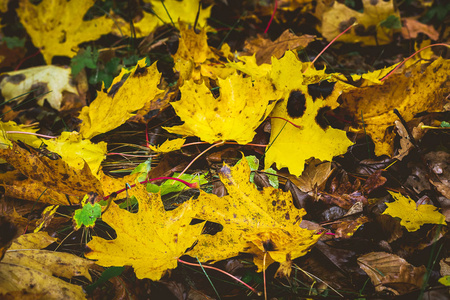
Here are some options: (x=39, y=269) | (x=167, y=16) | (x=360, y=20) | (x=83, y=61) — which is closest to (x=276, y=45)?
(x=360, y=20)

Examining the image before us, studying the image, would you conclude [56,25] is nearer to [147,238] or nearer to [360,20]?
[147,238]

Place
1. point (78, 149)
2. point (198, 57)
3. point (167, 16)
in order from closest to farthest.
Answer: point (78, 149) → point (198, 57) → point (167, 16)

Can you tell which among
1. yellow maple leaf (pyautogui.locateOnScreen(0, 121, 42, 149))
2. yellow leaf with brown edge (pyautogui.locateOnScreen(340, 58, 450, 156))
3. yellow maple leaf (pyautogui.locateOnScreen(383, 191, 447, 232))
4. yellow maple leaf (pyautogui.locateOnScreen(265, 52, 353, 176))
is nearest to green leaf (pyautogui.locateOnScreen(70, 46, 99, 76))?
yellow maple leaf (pyautogui.locateOnScreen(0, 121, 42, 149))

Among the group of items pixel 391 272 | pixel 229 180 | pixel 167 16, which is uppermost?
pixel 167 16

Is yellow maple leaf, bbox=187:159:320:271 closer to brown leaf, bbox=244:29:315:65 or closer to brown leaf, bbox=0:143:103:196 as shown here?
brown leaf, bbox=0:143:103:196

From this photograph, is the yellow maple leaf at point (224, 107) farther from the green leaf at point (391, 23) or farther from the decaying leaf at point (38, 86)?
the green leaf at point (391, 23)

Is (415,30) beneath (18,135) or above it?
above

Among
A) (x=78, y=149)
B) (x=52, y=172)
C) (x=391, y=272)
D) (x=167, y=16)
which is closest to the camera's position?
(x=391, y=272)
